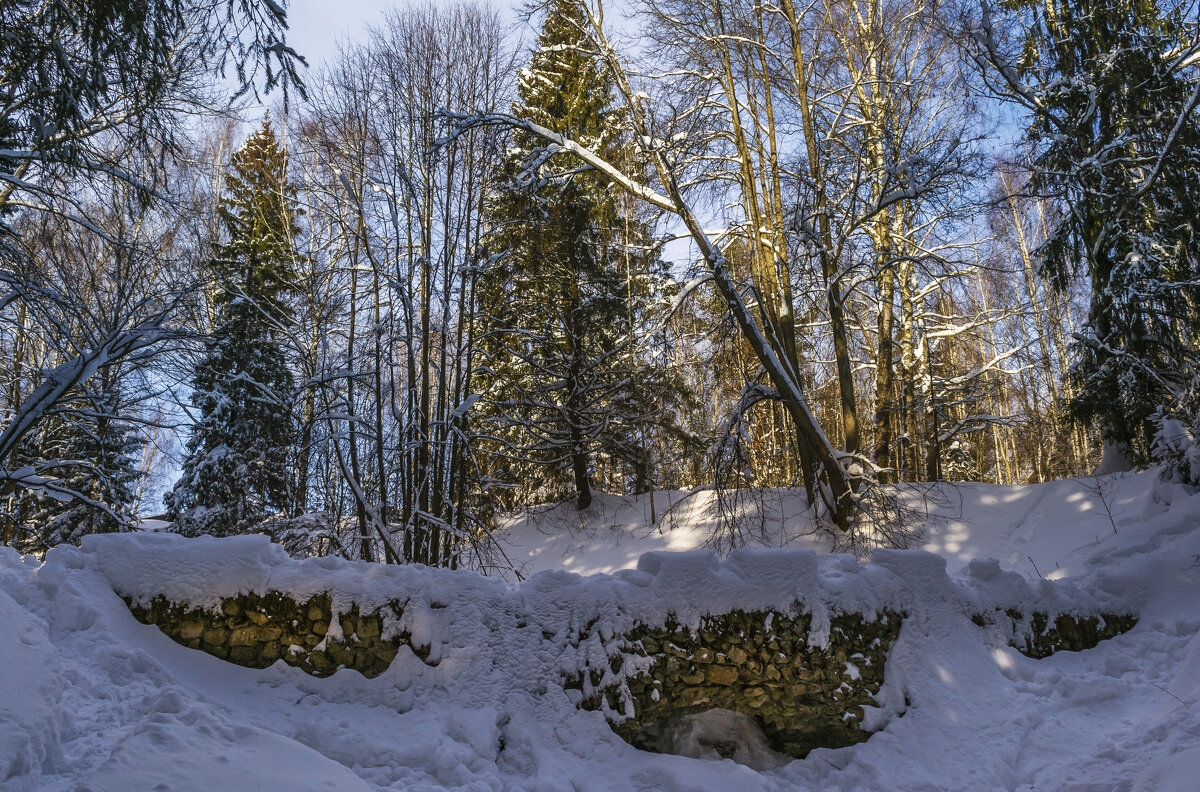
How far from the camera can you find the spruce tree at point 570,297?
33.6 feet

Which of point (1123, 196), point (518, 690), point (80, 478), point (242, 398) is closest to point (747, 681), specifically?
point (518, 690)

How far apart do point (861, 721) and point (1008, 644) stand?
63.0 inches

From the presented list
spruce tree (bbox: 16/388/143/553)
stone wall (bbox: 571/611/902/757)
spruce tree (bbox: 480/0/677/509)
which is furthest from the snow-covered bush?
spruce tree (bbox: 16/388/143/553)

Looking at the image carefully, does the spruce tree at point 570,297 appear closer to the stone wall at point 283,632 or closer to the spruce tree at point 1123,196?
the stone wall at point 283,632

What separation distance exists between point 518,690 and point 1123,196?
9.12 metres

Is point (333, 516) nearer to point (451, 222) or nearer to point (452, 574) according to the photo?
point (452, 574)

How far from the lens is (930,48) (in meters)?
11.7

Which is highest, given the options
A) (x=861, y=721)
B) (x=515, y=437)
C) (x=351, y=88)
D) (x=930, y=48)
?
(x=930, y=48)

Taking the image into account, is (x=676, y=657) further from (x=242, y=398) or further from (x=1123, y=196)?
(x=242, y=398)

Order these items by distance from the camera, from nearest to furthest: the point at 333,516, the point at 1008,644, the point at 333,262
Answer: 1. the point at 1008,644
2. the point at 333,516
3. the point at 333,262

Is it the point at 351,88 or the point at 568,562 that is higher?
the point at 351,88

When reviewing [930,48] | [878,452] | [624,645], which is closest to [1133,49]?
[930,48]

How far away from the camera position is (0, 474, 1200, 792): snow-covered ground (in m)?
2.87

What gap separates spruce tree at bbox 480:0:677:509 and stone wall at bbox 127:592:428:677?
5787 millimetres
